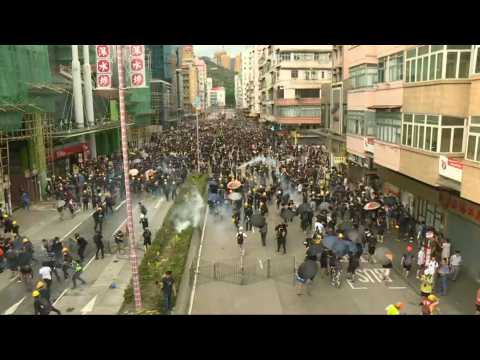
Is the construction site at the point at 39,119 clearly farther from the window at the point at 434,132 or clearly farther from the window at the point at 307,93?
the window at the point at 307,93

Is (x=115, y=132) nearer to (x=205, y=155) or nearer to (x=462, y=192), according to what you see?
(x=205, y=155)

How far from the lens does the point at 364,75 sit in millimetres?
27062

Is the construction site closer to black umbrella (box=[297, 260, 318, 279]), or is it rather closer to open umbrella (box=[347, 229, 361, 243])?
black umbrella (box=[297, 260, 318, 279])

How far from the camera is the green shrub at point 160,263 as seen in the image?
13891mm

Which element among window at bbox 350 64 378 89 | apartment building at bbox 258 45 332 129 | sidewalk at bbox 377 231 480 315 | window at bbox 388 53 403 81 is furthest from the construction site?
apartment building at bbox 258 45 332 129

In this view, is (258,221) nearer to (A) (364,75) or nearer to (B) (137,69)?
(A) (364,75)

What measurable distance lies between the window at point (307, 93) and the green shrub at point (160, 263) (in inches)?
1685

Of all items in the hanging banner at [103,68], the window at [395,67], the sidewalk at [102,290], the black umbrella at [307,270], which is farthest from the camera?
the hanging banner at [103,68]

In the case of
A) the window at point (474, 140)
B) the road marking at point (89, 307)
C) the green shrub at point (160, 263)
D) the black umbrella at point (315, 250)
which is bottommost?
the road marking at point (89, 307)

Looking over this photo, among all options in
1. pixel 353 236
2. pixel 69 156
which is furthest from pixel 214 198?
pixel 69 156

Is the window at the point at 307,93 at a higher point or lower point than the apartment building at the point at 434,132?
higher

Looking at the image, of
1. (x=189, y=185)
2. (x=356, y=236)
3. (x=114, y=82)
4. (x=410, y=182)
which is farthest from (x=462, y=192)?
(x=114, y=82)

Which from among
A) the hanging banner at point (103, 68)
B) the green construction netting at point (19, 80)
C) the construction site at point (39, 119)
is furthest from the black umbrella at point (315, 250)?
the hanging banner at point (103, 68)

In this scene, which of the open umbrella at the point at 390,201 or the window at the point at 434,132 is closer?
the window at the point at 434,132
